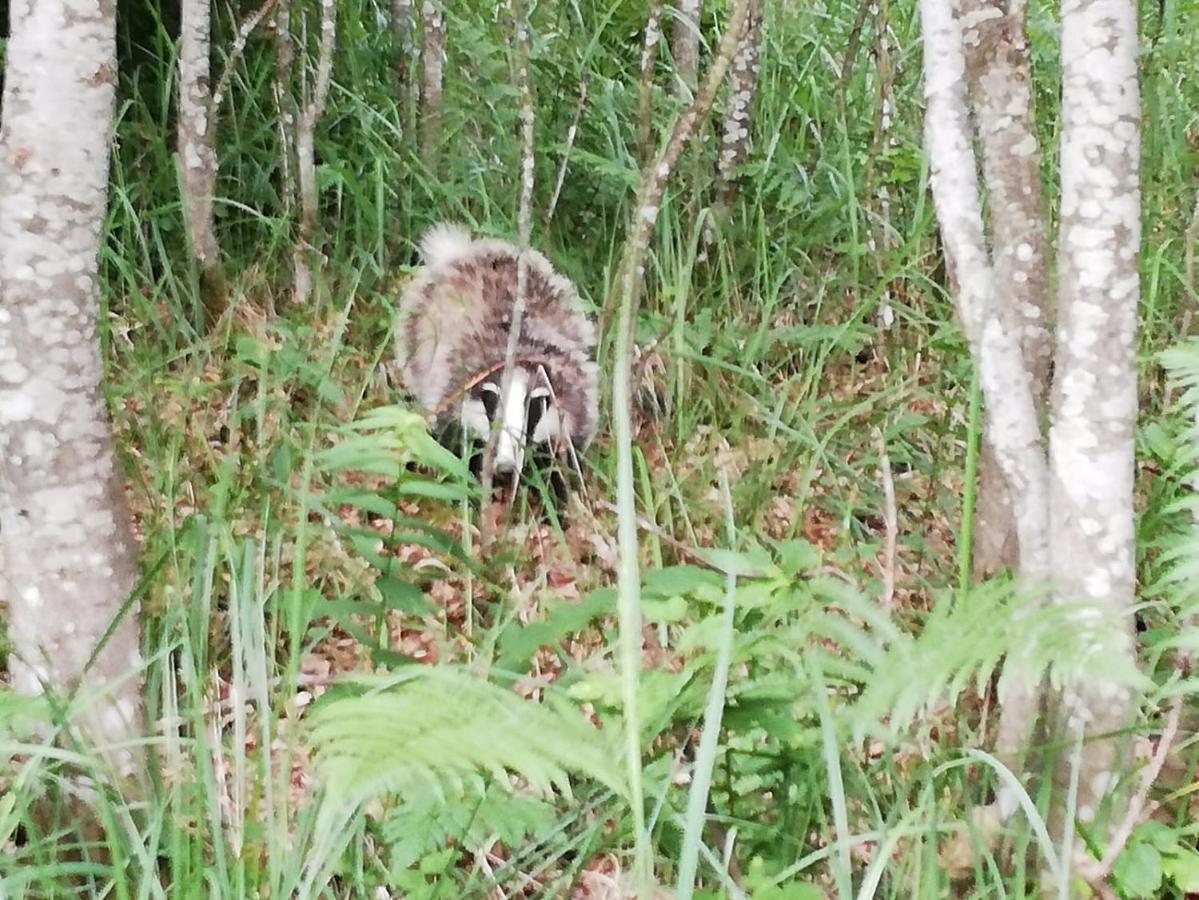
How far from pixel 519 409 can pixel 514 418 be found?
0.13ft

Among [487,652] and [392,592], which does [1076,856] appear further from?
[392,592]

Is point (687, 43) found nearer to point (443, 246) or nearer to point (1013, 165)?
point (443, 246)

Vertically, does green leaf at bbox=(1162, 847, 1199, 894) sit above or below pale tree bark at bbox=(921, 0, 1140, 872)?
below

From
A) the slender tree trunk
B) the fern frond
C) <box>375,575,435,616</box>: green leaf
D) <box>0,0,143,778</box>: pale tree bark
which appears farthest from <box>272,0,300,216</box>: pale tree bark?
the fern frond

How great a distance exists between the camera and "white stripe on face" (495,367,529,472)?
2610mm

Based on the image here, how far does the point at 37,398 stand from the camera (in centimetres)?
146

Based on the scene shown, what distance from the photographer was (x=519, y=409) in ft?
9.36

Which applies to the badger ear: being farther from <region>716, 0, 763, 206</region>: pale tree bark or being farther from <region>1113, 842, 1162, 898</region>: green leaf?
<region>1113, 842, 1162, 898</region>: green leaf

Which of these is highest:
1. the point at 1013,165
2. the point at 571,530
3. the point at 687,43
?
the point at 687,43

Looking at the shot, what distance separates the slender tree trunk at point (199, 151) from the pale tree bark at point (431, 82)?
66 cm

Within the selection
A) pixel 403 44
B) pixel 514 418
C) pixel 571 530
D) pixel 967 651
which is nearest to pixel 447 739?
pixel 967 651

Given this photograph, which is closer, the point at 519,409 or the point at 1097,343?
the point at 1097,343

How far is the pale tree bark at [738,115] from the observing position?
3104mm

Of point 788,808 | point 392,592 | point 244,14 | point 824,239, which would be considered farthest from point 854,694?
point 244,14
